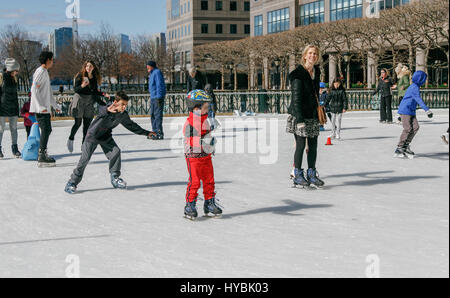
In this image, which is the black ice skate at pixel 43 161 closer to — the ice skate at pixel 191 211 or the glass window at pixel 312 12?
the ice skate at pixel 191 211

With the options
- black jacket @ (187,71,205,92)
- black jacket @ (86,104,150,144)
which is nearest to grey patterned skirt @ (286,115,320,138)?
black jacket @ (86,104,150,144)

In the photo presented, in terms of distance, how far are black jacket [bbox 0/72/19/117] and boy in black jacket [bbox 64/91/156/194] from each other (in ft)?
13.1

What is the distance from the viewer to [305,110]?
7.15 m

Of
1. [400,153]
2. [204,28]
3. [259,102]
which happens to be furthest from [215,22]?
[400,153]

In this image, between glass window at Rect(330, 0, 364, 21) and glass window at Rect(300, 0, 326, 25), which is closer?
glass window at Rect(330, 0, 364, 21)

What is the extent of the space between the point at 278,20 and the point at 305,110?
205 ft

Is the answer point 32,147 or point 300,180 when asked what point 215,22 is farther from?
point 300,180

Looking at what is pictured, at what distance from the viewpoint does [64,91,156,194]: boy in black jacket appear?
7.12m

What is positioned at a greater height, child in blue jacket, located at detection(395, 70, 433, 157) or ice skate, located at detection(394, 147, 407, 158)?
child in blue jacket, located at detection(395, 70, 433, 157)

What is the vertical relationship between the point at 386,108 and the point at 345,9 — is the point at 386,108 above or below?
below

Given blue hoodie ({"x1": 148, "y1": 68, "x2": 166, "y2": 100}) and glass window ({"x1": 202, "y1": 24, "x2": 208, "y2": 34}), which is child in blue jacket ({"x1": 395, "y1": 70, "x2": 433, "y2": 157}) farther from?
glass window ({"x1": 202, "y1": 24, "x2": 208, "y2": 34})

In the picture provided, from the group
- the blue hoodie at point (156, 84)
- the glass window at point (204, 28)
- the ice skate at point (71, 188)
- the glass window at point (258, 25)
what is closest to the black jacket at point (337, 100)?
the blue hoodie at point (156, 84)

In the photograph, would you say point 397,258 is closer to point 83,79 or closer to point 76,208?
point 76,208
